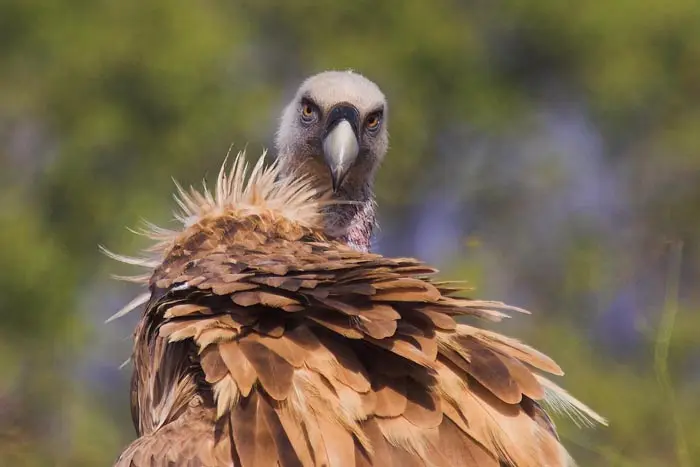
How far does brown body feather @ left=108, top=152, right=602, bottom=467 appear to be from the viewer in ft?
6.12

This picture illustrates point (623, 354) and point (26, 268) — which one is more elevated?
point (623, 354)

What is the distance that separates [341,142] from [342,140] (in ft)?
0.04

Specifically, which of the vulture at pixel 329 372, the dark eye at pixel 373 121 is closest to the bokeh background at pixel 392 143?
the dark eye at pixel 373 121

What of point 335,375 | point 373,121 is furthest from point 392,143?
point 335,375

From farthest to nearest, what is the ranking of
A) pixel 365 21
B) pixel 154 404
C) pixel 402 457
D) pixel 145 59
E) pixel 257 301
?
pixel 365 21
pixel 145 59
pixel 154 404
pixel 257 301
pixel 402 457

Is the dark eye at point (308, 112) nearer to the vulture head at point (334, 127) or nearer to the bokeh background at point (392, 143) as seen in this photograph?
→ the vulture head at point (334, 127)

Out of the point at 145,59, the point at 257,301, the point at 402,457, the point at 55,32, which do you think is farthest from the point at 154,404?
the point at 55,32

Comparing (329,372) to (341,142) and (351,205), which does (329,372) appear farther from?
(351,205)

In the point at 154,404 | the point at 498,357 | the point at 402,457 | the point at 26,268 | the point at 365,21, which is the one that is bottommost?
the point at 26,268

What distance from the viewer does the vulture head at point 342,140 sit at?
353cm

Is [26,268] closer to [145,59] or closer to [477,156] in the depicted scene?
[145,59]

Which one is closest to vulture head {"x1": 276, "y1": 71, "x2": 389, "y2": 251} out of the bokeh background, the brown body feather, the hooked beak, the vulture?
the hooked beak

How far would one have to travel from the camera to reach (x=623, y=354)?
Answer: 7402 millimetres

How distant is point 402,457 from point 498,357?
0.36m
